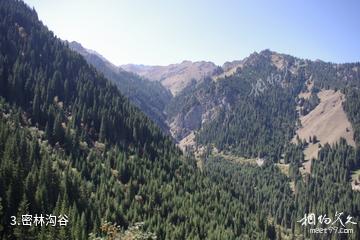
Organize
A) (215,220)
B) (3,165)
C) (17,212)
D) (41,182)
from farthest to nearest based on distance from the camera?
(215,220) < (41,182) < (3,165) < (17,212)

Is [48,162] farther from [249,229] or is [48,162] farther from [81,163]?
[249,229]

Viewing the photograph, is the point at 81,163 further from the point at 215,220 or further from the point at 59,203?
the point at 215,220

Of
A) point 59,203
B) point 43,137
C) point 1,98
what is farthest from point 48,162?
point 1,98

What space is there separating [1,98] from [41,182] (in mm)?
82549

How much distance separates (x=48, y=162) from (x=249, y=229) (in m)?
94.7

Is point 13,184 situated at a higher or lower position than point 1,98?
lower

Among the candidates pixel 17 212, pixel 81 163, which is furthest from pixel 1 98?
pixel 17 212

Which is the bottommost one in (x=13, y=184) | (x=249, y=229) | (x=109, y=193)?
(x=249, y=229)

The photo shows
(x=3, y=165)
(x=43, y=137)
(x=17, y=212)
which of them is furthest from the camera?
(x=43, y=137)

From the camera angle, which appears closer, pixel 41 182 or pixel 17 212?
pixel 17 212

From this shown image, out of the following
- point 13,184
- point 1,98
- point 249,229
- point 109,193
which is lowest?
point 249,229

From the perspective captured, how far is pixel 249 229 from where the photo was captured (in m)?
188

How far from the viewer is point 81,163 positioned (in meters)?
177

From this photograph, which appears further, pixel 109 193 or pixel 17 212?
pixel 109 193
